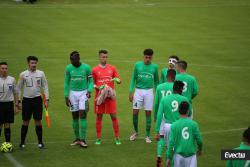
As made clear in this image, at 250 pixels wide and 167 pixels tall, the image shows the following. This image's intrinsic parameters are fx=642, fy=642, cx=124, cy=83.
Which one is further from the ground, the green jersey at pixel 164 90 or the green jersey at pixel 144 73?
the green jersey at pixel 144 73

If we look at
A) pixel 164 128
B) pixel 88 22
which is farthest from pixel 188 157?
pixel 88 22

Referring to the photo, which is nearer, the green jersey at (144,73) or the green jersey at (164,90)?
the green jersey at (164,90)

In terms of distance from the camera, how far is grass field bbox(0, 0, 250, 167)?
18.2 m

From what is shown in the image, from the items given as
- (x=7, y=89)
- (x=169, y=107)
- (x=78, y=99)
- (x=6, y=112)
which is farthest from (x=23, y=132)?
(x=169, y=107)

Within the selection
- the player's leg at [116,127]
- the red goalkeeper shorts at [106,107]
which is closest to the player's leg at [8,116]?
the red goalkeeper shorts at [106,107]

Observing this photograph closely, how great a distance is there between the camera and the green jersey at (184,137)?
13352mm

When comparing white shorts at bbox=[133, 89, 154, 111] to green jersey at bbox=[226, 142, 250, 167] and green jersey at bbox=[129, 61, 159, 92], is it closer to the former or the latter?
green jersey at bbox=[129, 61, 159, 92]

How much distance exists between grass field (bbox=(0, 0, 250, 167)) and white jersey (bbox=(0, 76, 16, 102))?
153cm

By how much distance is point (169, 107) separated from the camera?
14984 millimetres

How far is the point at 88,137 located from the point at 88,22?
20.8 m

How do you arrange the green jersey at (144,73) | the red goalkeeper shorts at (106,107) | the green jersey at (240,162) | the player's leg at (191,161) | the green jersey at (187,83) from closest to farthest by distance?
the green jersey at (240,162)
the player's leg at (191,161)
the green jersey at (187,83)
the red goalkeeper shorts at (106,107)
the green jersey at (144,73)

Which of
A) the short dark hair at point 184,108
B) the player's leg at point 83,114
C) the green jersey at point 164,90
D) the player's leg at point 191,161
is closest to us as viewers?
the short dark hair at point 184,108

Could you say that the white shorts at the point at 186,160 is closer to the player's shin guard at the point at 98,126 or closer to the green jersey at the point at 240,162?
the green jersey at the point at 240,162

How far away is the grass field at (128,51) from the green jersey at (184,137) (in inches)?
140
